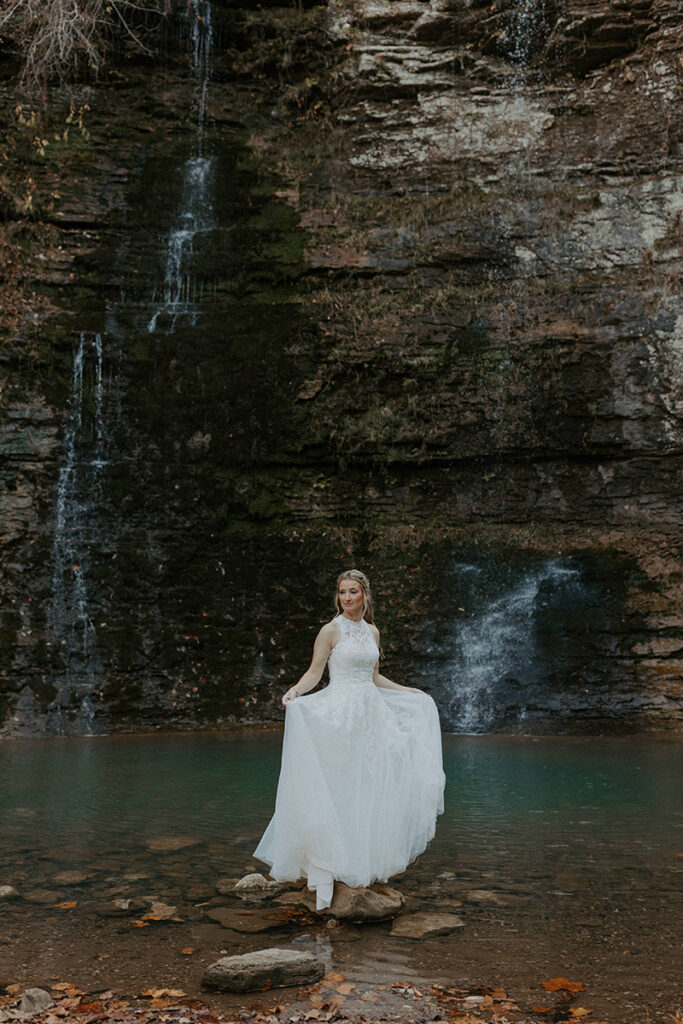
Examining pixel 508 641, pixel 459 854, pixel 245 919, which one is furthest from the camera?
pixel 508 641

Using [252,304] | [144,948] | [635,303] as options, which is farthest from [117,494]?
[144,948]

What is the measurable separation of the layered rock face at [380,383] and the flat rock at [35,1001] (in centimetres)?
876

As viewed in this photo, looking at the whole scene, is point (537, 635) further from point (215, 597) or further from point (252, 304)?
point (252, 304)

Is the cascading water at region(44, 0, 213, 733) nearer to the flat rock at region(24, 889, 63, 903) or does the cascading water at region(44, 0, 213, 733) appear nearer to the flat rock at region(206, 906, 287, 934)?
the flat rock at region(24, 889, 63, 903)

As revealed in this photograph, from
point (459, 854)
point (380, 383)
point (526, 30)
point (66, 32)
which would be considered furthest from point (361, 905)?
point (526, 30)

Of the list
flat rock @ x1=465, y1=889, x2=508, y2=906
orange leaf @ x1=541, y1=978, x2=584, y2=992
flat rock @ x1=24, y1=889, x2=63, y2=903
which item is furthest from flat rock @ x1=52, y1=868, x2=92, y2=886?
orange leaf @ x1=541, y1=978, x2=584, y2=992

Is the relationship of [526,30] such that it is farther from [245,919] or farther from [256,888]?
[245,919]

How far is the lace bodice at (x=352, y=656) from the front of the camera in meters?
4.79

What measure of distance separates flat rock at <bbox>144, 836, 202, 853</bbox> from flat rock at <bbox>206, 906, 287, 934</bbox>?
141 centimetres

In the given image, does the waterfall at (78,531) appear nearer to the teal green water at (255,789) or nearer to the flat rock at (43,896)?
the teal green water at (255,789)

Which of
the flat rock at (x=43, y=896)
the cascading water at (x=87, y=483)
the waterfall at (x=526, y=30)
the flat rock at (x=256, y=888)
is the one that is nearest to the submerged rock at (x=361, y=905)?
the flat rock at (x=256, y=888)

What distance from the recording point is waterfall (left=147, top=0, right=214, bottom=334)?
49.6 feet

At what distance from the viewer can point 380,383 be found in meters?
14.4

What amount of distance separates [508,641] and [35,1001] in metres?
9.86
